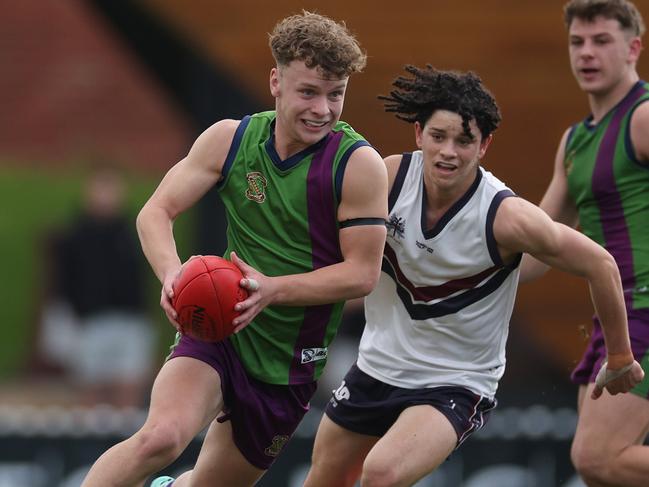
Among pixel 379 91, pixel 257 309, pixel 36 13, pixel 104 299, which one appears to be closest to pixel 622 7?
pixel 257 309

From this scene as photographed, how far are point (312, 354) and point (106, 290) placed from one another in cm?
542

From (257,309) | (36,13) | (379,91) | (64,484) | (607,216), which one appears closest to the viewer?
(257,309)

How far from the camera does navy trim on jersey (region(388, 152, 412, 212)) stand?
5996 millimetres

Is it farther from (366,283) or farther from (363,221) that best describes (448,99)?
(366,283)

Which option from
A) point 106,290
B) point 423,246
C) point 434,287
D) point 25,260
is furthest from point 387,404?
point 25,260

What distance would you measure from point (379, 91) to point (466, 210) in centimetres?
494

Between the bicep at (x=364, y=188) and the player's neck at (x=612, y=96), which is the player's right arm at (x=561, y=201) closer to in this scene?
the player's neck at (x=612, y=96)

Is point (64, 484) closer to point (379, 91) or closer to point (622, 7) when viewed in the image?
point (379, 91)

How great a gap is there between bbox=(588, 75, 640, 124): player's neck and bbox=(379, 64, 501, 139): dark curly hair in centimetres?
100

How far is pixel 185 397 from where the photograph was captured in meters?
5.39

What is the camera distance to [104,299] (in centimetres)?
1098

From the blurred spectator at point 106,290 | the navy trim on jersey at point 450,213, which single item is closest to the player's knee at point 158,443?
the navy trim on jersey at point 450,213

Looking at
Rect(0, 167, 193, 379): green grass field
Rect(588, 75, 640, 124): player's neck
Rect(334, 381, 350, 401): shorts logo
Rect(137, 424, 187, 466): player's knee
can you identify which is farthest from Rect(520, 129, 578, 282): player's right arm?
Rect(0, 167, 193, 379): green grass field

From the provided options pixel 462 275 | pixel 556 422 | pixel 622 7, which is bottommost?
pixel 556 422
